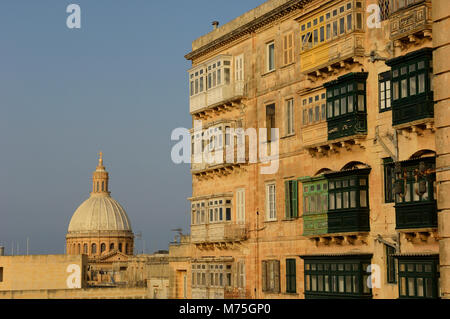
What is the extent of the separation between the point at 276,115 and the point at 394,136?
9383mm

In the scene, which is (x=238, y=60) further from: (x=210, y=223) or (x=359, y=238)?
(x=359, y=238)

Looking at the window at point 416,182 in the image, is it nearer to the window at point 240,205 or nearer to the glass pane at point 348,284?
the glass pane at point 348,284

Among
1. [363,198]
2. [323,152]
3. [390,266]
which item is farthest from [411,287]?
[323,152]

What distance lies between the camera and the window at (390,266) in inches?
1126

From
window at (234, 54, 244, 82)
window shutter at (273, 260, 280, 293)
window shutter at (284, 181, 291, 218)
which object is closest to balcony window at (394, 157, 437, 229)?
window shutter at (284, 181, 291, 218)

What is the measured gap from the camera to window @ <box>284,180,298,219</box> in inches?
1372

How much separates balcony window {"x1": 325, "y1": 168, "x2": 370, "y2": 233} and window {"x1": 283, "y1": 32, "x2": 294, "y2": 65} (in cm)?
696

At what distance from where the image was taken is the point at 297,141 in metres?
35.2

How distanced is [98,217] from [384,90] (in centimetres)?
13192

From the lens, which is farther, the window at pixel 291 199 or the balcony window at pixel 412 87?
the window at pixel 291 199

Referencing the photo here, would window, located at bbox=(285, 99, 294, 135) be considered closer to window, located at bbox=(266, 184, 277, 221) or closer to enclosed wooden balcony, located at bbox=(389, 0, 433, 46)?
window, located at bbox=(266, 184, 277, 221)

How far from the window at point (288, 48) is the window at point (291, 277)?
9.16m

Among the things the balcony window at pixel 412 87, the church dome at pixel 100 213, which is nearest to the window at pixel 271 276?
the balcony window at pixel 412 87
